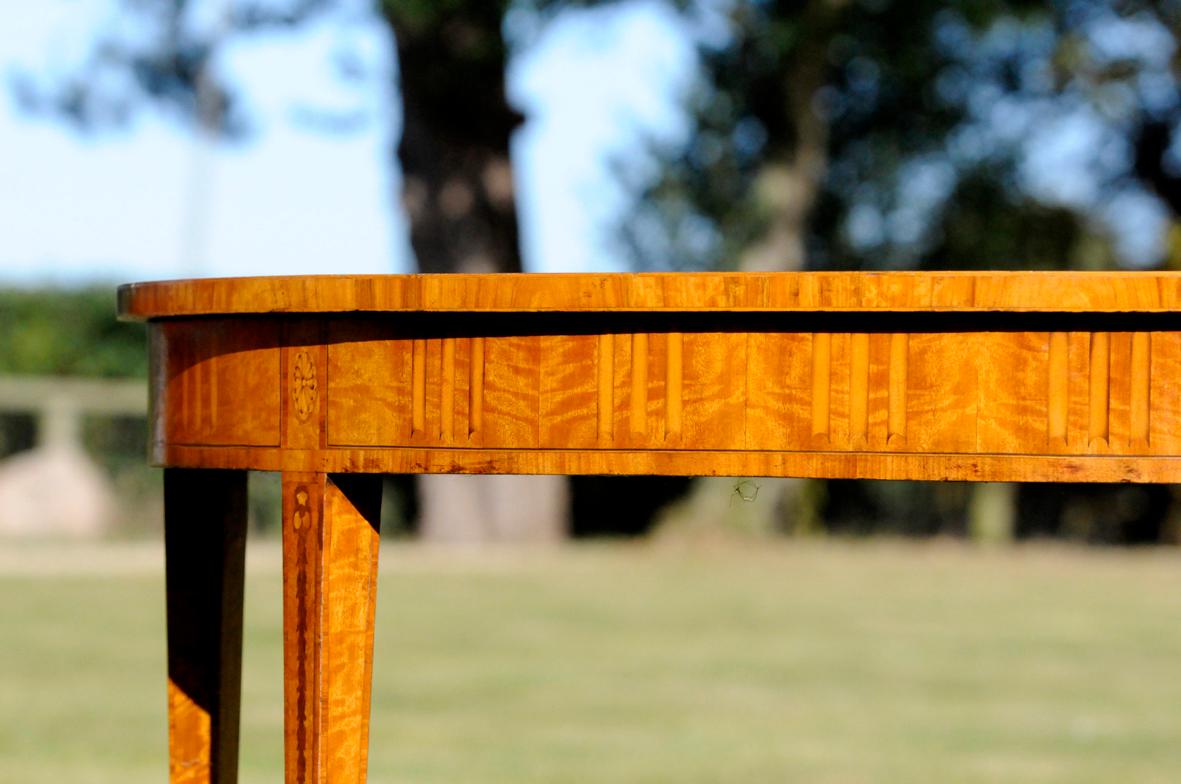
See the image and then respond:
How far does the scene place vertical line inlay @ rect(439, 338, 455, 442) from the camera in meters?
2.15

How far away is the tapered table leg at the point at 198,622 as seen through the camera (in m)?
2.72

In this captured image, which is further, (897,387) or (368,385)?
(368,385)

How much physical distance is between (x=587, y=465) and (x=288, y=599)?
47 cm

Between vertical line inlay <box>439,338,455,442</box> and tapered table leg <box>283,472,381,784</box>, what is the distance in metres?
0.19

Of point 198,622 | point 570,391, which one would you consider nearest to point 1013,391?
point 570,391

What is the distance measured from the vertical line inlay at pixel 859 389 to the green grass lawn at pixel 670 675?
3256 millimetres

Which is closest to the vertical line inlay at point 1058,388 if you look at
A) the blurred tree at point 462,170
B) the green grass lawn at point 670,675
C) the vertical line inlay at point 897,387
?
the vertical line inlay at point 897,387

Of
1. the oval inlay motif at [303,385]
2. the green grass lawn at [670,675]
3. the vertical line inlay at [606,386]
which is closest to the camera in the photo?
the vertical line inlay at [606,386]

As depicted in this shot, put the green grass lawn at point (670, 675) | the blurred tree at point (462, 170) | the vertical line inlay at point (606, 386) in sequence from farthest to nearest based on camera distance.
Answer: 1. the blurred tree at point (462, 170)
2. the green grass lawn at point (670, 675)
3. the vertical line inlay at point (606, 386)

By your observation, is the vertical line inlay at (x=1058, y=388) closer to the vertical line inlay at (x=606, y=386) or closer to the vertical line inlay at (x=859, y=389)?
the vertical line inlay at (x=859, y=389)

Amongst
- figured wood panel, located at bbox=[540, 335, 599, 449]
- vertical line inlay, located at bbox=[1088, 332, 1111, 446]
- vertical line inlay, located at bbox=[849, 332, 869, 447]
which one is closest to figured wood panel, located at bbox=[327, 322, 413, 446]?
figured wood panel, located at bbox=[540, 335, 599, 449]

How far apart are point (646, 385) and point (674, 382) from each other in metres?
0.03

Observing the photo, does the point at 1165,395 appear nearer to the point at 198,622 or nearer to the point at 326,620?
the point at 326,620

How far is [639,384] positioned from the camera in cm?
210
